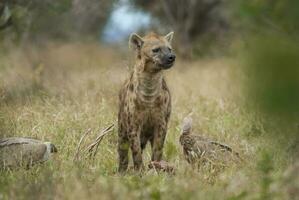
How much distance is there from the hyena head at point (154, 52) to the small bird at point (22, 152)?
1131mm

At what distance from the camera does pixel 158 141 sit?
882cm

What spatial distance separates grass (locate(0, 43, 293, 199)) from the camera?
6785 mm

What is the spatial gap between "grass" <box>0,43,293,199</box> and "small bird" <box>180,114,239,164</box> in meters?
0.13

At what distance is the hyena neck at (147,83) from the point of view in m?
8.84

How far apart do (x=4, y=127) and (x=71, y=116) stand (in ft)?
4.00

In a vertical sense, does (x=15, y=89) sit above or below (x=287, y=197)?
above

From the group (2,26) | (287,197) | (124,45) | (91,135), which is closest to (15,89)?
(2,26)

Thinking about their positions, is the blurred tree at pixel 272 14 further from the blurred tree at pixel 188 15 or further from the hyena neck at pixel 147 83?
the blurred tree at pixel 188 15

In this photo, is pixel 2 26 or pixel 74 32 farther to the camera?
pixel 74 32

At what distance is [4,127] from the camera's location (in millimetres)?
9516

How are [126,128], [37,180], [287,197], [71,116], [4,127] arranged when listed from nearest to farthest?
[287,197] → [37,180] → [126,128] → [4,127] → [71,116]

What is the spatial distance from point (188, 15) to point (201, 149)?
54.6 feet

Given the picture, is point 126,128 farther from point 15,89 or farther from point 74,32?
point 74,32

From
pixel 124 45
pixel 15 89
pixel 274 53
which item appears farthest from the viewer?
pixel 124 45
